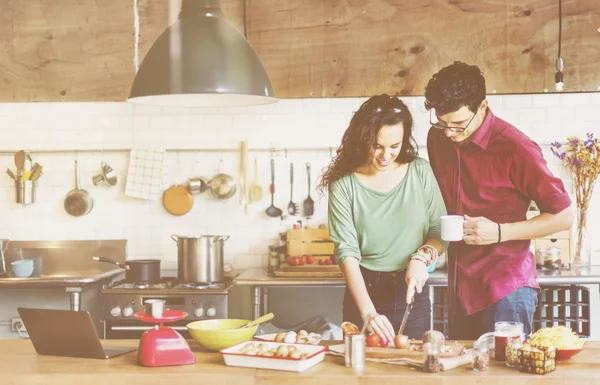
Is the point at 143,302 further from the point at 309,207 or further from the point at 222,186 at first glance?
the point at 309,207

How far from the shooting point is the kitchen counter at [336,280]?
4.71 m

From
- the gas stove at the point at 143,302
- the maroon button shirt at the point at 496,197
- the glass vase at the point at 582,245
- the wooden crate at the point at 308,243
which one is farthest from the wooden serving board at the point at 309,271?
the glass vase at the point at 582,245

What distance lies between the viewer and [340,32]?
5.68m

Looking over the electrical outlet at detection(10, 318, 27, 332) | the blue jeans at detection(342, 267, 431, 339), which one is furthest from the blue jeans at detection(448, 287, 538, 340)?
the electrical outlet at detection(10, 318, 27, 332)

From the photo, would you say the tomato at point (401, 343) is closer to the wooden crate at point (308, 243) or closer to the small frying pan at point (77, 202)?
the wooden crate at point (308, 243)

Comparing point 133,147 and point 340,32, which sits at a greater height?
point 340,32

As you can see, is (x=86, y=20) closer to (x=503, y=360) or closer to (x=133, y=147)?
(x=133, y=147)

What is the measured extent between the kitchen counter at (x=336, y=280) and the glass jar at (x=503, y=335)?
6.62 feet

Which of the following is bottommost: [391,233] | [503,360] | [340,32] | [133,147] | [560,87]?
[503,360]

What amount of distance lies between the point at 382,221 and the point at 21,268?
9.60 feet

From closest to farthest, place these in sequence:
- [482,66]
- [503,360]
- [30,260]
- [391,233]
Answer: [503,360], [391,233], [30,260], [482,66]

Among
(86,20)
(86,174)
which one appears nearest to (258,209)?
(86,174)

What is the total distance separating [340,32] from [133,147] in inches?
70.9

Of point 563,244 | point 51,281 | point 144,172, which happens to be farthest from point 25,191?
point 563,244
